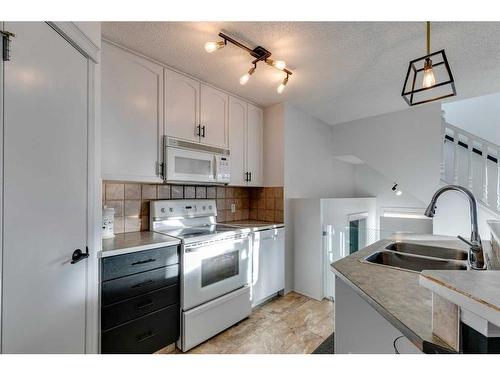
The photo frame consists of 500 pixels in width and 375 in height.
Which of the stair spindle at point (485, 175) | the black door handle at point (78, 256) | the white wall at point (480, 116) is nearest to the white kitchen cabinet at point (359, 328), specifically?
the black door handle at point (78, 256)

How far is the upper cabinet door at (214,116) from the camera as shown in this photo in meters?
2.29

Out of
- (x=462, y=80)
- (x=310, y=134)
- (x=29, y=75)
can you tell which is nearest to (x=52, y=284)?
(x=29, y=75)

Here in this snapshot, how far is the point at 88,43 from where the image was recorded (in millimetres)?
1289

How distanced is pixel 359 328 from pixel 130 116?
6.60 feet

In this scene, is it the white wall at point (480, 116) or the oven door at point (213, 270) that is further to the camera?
the white wall at point (480, 116)

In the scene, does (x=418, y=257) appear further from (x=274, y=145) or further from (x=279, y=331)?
(x=274, y=145)

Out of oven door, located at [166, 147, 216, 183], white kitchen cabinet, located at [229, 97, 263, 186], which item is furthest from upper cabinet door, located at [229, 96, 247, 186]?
oven door, located at [166, 147, 216, 183]

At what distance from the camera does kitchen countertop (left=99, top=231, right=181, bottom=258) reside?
4.79ft

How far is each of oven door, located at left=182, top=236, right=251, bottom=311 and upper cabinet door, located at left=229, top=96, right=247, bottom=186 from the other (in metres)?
0.73

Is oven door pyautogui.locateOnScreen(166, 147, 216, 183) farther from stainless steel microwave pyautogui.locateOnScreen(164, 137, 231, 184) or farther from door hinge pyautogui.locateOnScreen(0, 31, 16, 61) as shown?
door hinge pyautogui.locateOnScreen(0, 31, 16, 61)

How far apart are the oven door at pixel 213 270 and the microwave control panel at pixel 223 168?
641 millimetres

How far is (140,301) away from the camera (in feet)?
5.14

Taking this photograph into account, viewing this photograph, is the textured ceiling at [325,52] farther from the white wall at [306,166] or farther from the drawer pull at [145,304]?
the drawer pull at [145,304]
